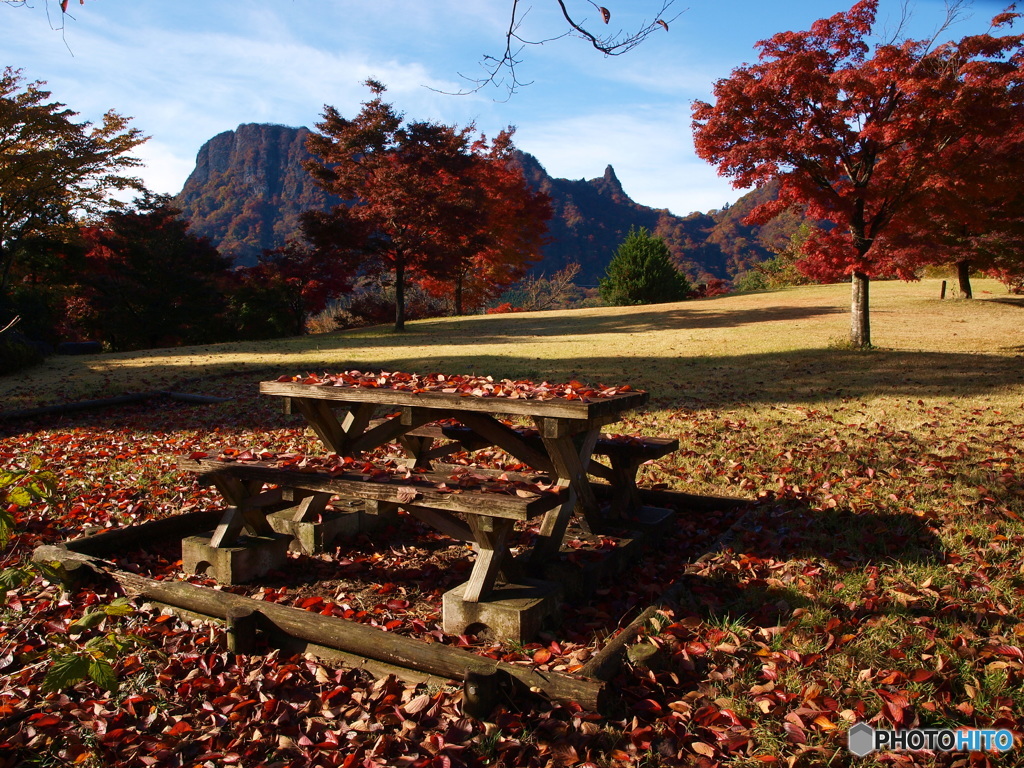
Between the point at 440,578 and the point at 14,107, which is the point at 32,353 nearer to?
the point at 14,107

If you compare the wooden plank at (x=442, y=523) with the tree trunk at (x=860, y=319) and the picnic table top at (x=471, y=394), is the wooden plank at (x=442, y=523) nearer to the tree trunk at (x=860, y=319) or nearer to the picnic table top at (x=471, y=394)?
Result: the picnic table top at (x=471, y=394)

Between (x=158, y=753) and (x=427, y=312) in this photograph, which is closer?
(x=158, y=753)

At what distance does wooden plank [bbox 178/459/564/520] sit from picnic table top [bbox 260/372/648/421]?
0.53 m

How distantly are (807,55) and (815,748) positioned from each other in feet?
44.9

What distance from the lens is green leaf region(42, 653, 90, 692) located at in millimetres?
2250

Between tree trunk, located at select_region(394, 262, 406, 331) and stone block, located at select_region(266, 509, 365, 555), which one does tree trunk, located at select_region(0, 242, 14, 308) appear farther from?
stone block, located at select_region(266, 509, 365, 555)

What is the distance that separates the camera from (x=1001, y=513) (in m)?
5.20

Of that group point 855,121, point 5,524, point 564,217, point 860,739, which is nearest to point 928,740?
point 860,739

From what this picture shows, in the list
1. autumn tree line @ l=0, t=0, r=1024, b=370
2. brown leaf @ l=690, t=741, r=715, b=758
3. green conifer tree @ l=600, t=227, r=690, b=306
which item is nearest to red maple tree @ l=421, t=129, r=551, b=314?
autumn tree line @ l=0, t=0, r=1024, b=370

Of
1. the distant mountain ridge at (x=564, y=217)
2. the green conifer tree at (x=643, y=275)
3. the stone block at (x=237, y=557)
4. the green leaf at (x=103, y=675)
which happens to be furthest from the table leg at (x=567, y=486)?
the distant mountain ridge at (x=564, y=217)

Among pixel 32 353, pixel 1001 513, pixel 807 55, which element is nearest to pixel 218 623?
pixel 1001 513

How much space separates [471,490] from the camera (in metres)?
3.90

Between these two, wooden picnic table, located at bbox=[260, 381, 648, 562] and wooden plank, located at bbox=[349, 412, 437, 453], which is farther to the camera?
wooden plank, located at bbox=[349, 412, 437, 453]

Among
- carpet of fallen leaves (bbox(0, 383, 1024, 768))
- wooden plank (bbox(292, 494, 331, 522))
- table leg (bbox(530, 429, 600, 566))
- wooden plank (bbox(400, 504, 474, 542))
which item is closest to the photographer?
carpet of fallen leaves (bbox(0, 383, 1024, 768))
